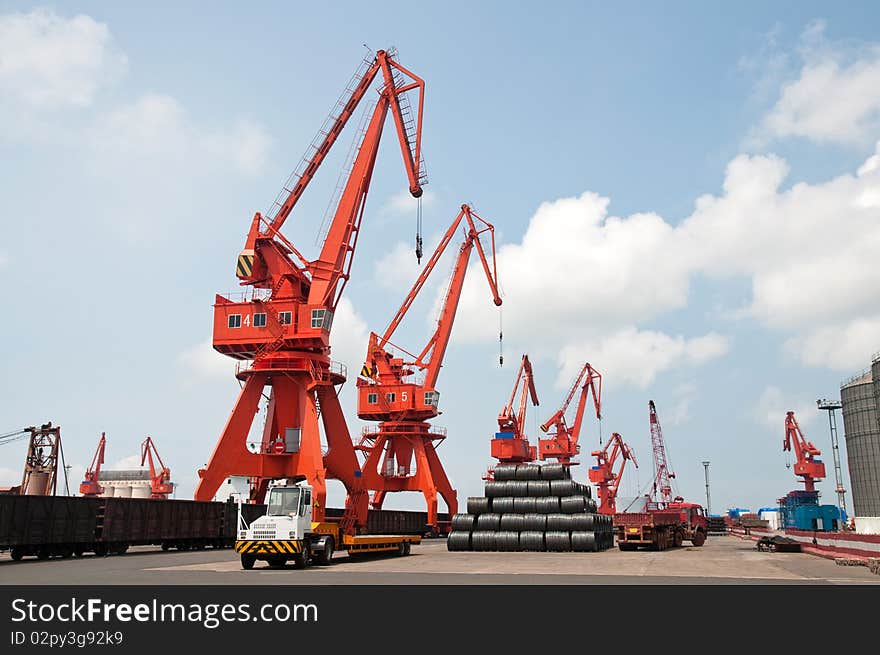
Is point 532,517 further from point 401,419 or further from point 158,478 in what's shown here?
point 158,478

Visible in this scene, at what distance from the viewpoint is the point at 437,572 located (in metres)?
22.0

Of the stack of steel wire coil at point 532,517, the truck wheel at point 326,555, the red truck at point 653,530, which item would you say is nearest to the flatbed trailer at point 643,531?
the red truck at point 653,530

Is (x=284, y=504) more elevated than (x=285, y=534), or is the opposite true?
(x=284, y=504)

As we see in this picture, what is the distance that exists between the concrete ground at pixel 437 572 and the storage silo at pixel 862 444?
158 feet

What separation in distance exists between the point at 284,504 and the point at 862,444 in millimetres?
67133

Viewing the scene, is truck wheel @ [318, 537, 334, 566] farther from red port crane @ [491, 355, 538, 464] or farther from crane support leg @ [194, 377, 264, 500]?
red port crane @ [491, 355, 538, 464]

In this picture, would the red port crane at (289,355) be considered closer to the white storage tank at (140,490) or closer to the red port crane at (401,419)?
the red port crane at (401,419)

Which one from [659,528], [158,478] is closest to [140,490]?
[158,478]

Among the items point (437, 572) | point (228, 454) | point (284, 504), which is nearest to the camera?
point (437, 572)

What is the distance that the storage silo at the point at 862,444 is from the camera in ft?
226

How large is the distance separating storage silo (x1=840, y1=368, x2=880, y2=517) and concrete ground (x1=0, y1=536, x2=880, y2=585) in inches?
1900

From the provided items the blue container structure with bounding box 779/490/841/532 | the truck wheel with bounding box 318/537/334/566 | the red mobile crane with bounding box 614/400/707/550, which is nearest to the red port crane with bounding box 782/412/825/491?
the blue container structure with bounding box 779/490/841/532
